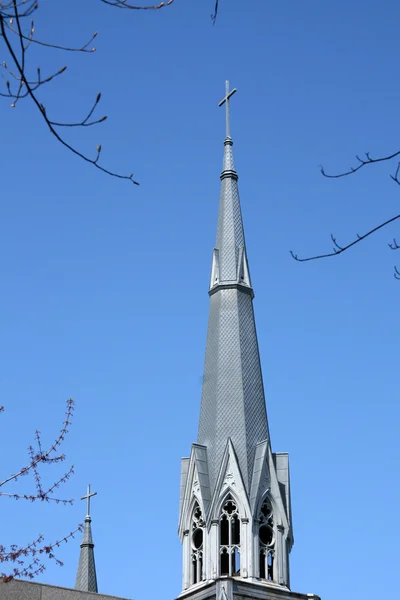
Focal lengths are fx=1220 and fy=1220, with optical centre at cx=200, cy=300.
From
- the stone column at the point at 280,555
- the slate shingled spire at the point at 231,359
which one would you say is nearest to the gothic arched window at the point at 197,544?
the slate shingled spire at the point at 231,359

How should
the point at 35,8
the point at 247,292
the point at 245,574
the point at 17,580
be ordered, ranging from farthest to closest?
the point at 247,292 → the point at 245,574 → the point at 17,580 → the point at 35,8

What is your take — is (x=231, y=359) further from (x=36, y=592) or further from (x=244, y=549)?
(x=36, y=592)

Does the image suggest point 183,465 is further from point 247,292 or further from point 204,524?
point 247,292

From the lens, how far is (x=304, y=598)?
4203 centimetres

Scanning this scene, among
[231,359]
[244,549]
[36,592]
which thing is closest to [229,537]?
[244,549]

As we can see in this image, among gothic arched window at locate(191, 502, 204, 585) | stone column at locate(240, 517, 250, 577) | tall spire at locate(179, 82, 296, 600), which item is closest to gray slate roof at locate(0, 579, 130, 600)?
tall spire at locate(179, 82, 296, 600)

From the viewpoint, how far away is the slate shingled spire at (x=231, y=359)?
44.8m

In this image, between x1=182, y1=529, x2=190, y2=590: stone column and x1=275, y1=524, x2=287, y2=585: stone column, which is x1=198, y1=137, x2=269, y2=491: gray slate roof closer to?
x1=275, y1=524, x2=287, y2=585: stone column

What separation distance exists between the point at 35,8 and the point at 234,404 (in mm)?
37805

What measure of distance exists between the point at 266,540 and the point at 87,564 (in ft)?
34.8

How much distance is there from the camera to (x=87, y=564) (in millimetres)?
50344

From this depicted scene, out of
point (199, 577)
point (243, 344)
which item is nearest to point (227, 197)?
point (243, 344)

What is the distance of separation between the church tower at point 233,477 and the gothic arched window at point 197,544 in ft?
0.12

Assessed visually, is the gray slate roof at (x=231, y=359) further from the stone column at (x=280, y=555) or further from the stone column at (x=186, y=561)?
the stone column at (x=186, y=561)
